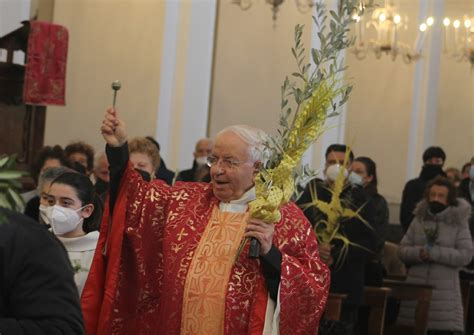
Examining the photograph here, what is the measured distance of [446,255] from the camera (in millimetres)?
10336

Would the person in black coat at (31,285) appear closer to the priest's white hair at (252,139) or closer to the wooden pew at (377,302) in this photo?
the priest's white hair at (252,139)

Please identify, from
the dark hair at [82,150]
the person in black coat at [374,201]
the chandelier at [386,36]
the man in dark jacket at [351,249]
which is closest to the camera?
the man in dark jacket at [351,249]

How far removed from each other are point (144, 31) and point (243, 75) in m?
1.48

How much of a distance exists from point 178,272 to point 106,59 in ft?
27.7

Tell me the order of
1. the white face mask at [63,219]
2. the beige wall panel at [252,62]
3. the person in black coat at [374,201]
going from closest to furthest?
the white face mask at [63,219], the person in black coat at [374,201], the beige wall panel at [252,62]

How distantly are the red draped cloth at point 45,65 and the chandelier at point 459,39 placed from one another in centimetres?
742

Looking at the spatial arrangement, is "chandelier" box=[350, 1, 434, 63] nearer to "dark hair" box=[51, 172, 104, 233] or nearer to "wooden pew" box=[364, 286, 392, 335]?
"wooden pew" box=[364, 286, 392, 335]

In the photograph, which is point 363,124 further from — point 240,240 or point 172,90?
point 240,240

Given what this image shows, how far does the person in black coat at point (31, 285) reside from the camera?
3.45m

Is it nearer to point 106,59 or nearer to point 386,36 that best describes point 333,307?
point 106,59

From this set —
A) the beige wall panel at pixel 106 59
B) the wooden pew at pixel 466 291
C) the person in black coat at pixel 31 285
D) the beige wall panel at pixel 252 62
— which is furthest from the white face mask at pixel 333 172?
the person in black coat at pixel 31 285

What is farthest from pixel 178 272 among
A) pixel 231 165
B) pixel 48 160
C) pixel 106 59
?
pixel 106 59

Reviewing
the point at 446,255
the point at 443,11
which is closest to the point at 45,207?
the point at 446,255

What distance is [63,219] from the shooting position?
5.95m
